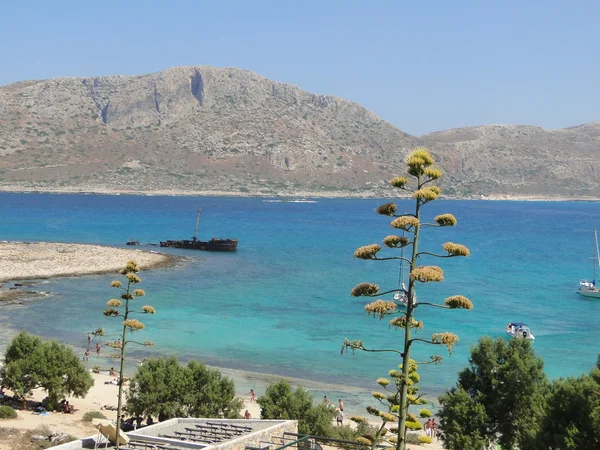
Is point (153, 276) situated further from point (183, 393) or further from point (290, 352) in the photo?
point (183, 393)

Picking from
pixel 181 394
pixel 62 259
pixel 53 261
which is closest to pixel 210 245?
pixel 62 259

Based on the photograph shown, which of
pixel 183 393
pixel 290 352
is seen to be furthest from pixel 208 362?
pixel 183 393

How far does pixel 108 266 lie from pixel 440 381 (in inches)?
1891

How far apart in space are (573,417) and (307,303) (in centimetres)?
4368

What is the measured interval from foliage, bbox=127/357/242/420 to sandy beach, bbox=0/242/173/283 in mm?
45258

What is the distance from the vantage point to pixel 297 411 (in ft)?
85.3

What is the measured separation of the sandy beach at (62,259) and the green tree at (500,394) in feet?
174

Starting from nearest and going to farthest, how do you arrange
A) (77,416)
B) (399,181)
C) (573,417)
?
1. (399,181)
2. (573,417)
3. (77,416)

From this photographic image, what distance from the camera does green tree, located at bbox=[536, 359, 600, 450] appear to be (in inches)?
746

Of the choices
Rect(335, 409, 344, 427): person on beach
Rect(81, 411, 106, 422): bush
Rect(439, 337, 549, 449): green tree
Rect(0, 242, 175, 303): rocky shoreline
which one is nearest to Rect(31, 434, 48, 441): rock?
Rect(81, 411, 106, 422): bush

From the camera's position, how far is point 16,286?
65188 mm

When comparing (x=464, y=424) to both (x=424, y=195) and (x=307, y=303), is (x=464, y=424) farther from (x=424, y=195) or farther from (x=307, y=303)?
(x=307, y=303)

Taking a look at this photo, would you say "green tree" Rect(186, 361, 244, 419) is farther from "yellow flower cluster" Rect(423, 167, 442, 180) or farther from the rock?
"yellow flower cluster" Rect(423, 167, 442, 180)

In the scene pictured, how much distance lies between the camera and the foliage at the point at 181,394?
27.0m
